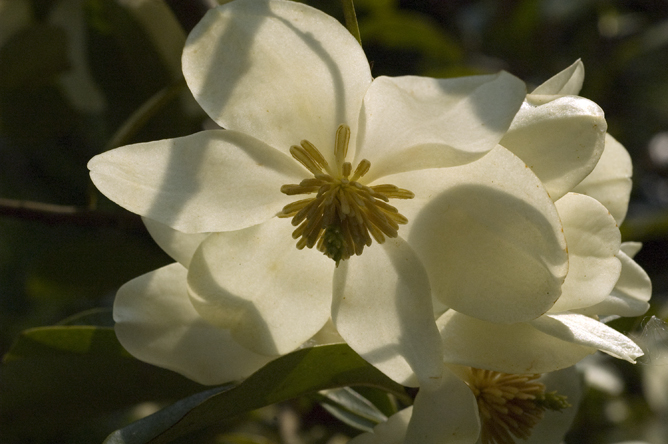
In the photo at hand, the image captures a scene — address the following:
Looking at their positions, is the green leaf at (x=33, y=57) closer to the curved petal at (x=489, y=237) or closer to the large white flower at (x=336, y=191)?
the large white flower at (x=336, y=191)

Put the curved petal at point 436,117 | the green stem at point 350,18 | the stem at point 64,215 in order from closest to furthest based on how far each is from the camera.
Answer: the curved petal at point 436,117
the green stem at point 350,18
the stem at point 64,215

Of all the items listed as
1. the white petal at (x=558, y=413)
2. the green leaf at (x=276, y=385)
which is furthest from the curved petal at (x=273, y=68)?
the white petal at (x=558, y=413)

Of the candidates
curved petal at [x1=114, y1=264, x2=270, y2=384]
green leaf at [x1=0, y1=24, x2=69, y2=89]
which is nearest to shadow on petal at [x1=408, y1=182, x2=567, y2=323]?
curved petal at [x1=114, y1=264, x2=270, y2=384]

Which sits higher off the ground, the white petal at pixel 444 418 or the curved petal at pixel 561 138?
the curved petal at pixel 561 138

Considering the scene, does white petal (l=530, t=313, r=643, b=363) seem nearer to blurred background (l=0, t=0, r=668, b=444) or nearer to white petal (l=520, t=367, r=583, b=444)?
blurred background (l=0, t=0, r=668, b=444)

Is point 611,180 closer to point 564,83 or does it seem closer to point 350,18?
point 564,83

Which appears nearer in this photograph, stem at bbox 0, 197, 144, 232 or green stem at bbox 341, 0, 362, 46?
green stem at bbox 341, 0, 362, 46

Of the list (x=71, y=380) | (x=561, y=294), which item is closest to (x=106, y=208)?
(x=71, y=380)
